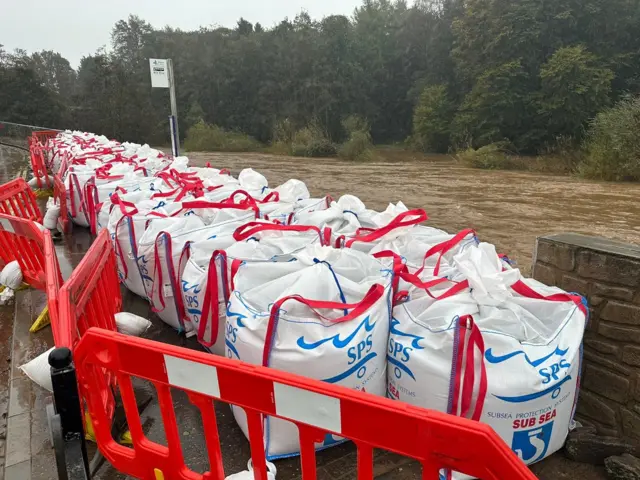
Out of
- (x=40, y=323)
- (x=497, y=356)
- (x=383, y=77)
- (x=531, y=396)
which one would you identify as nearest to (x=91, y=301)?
(x=40, y=323)

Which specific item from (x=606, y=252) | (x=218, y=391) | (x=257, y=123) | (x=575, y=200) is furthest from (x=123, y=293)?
(x=257, y=123)

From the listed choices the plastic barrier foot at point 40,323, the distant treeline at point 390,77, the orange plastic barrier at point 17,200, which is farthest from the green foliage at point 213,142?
the plastic barrier foot at point 40,323

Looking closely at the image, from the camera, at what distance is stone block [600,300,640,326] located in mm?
2016

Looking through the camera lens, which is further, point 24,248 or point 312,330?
point 24,248

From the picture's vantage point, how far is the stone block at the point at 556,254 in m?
2.26

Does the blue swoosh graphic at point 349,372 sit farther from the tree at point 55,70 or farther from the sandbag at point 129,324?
the tree at point 55,70

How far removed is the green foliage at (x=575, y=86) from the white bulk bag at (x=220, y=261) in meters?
26.3

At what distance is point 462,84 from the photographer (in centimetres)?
3503

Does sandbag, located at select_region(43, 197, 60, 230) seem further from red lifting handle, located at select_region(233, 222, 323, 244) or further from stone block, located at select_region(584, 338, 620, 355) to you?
stone block, located at select_region(584, 338, 620, 355)

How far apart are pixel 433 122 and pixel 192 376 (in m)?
34.0

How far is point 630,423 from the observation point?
2.07 m

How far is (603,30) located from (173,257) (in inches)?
1233

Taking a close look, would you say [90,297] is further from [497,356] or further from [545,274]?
[545,274]

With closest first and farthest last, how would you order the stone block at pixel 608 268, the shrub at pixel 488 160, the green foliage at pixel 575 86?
the stone block at pixel 608 268 → the shrub at pixel 488 160 → the green foliage at pixel 575 86
